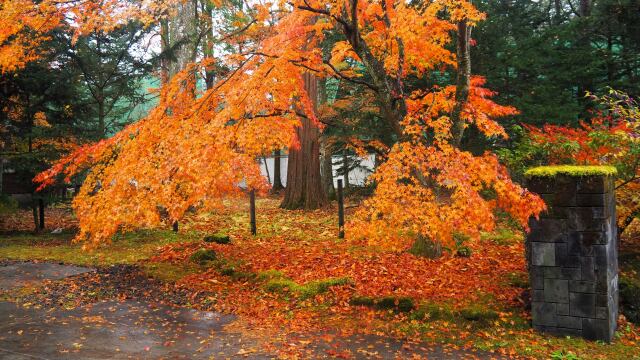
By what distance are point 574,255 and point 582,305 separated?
62 centimetres

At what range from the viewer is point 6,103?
40.5ft

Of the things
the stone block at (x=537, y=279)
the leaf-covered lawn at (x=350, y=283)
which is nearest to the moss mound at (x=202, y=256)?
the leaf-covered lawn at (x=350, y=283)

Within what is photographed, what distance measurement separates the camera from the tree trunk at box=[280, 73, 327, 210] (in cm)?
1562

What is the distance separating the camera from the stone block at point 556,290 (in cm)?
552

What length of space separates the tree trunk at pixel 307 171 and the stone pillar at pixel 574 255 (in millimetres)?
10317

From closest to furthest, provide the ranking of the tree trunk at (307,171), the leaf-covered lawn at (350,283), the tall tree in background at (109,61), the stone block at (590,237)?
the stone block at (590,237) < the leaf-covered lawn at (350,283) < the tall tree in background at (109,61) < the tree trunk at (307,171)

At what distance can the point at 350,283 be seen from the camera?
7.64 metres

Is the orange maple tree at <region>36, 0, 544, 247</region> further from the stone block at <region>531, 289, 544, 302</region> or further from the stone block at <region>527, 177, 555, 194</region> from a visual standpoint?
the stone block at <region>531, 289, 544, 302</region>

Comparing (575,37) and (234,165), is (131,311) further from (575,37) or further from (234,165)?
(575,37)

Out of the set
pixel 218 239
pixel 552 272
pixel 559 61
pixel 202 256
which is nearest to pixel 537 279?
pixel 552 272

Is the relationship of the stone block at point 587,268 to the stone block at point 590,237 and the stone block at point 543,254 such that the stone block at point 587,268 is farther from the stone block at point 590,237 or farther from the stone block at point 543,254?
the stone block at point 543,254

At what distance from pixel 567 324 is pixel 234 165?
5.03 metres

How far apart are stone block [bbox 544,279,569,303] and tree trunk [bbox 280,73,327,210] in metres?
10.4

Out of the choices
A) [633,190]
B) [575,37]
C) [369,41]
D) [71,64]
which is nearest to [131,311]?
[369,41]
